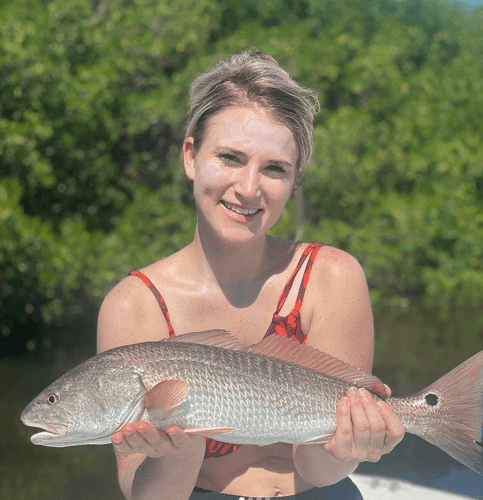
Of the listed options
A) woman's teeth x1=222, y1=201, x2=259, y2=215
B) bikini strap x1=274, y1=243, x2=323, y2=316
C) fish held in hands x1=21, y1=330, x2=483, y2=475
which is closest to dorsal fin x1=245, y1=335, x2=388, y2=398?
fish held in hands x1=21, y1=330, x2=483, y2=475

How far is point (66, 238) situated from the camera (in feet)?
33.2

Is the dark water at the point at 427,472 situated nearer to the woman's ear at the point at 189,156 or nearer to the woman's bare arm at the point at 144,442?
the woman's bare arm at the point at 144,442

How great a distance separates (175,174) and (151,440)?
9.25 metres

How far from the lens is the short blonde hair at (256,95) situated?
2.65 metres

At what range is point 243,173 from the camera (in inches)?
101

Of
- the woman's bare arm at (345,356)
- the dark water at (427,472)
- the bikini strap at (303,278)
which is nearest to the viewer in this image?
the woman's bare arm at (345,356)

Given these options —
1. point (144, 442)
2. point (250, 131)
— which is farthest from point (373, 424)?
point (250, 131)

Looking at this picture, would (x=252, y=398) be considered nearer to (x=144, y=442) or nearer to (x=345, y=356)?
(x=144, y=442)

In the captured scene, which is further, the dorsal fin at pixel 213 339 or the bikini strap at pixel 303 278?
the bikini strap at pixel 303 278

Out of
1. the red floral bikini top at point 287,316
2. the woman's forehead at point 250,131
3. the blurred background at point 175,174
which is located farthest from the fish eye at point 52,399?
the blurred background at point 175,174

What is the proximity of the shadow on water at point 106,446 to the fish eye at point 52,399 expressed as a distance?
226cm

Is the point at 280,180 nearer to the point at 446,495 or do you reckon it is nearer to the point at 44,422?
the point at 44,422

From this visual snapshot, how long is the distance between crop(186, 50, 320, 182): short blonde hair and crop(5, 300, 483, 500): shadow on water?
6.86 ft

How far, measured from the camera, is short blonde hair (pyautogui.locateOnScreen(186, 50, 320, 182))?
265 centimetres
